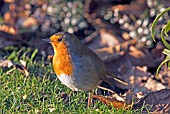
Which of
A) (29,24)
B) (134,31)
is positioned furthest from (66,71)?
(29,24)

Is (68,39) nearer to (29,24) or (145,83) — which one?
(145,83)

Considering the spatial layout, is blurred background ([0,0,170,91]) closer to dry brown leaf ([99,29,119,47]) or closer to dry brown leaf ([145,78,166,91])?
dry brown leaf ([99,29,119,47])

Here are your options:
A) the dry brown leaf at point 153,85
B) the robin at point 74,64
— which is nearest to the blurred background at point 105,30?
the dry brown leaf at point 153,85

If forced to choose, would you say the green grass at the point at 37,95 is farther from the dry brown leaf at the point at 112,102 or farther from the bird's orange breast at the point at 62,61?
the bird's orange breast at the point at 62,61

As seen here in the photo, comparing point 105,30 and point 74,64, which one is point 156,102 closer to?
point 74,64

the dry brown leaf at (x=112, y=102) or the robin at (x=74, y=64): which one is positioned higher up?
the robin at (x=74, y=64)

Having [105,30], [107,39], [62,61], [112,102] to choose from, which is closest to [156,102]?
[112,102]
